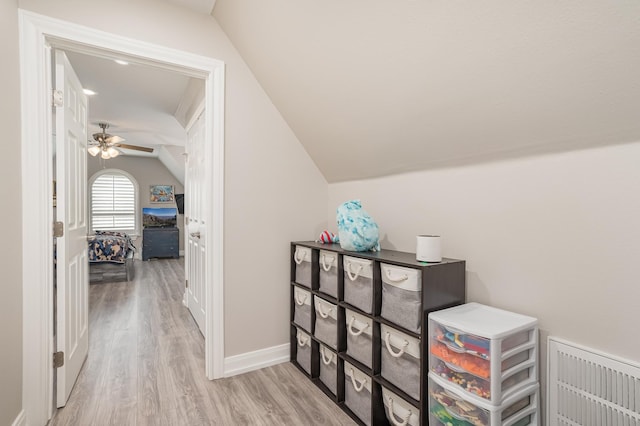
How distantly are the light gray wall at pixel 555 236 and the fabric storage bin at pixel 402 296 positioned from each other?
0.42m

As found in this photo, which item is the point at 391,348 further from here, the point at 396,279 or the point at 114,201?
the point at 114,201

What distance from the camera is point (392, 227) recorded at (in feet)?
6.84

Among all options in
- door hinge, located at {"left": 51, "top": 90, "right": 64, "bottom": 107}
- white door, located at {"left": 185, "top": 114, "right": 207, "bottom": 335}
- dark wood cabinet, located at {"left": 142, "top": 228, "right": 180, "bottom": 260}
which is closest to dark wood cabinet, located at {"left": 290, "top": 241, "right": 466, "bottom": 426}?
white door, located at {"left": 185, "top": 114, "right": 207, "bottom": 335}

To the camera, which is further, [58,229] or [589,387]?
[58,229]

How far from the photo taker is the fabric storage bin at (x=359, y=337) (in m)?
1.65

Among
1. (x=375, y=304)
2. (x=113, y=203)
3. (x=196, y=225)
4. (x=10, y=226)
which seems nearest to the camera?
(x=10, y=226)

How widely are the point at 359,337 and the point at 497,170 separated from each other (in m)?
1.14

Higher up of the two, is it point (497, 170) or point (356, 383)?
point (497, 170)

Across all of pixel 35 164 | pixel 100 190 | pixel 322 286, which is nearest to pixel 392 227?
pixel 322 286

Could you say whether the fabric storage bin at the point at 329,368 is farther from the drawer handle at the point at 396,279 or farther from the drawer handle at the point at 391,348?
the drawer handle at the point at 396,279

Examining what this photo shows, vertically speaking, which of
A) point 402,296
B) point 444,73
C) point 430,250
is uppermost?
point 444,73

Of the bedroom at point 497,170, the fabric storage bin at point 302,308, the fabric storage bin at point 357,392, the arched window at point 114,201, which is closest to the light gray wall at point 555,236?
the bedroom at point 497,170

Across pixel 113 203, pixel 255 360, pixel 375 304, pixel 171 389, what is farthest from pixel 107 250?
pixel 375 304

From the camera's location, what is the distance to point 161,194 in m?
7.94
